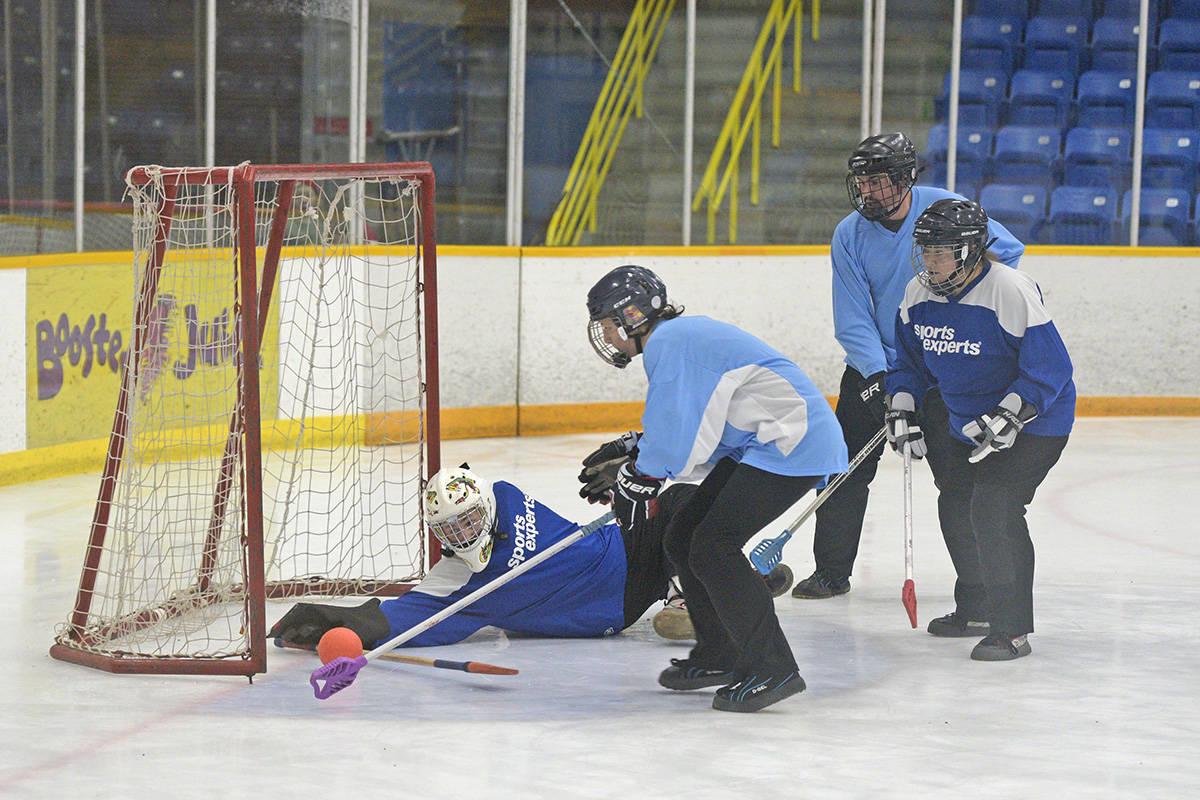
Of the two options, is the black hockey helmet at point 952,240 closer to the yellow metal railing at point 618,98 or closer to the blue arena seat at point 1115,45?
the yellow metal railing at point 618,98

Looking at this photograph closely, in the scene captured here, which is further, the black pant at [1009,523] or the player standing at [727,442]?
the black pant at [1009,523]

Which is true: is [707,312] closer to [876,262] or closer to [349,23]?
[349,23]

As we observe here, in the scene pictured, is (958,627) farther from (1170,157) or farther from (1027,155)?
(1170,157)

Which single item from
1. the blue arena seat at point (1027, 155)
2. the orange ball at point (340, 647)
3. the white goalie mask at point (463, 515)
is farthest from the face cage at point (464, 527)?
the blue arena seat at point (1027, 155)

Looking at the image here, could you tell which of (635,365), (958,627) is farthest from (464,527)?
(635,365)

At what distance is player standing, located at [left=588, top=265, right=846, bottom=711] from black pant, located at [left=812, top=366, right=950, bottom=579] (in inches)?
44.9

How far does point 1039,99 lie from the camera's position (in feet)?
32.0

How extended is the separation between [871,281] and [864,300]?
0.06 meters

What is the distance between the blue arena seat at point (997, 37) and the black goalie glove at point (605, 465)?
21.8 feet

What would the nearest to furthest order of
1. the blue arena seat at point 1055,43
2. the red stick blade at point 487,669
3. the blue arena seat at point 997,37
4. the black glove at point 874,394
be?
the red stick blade at point 487,669 < the black glove at point 874,394 < the blue arena seat at point 997,37 < the blue arena seat at point 1055,43

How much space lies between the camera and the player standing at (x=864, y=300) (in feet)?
14.9

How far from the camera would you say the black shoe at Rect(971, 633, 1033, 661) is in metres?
4.04

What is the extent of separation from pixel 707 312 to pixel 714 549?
5.20 m

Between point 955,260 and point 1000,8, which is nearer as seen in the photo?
point 955,260
